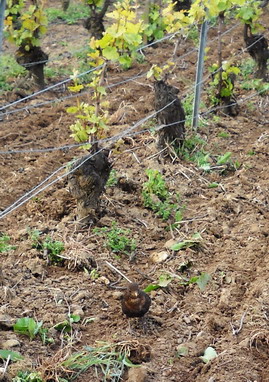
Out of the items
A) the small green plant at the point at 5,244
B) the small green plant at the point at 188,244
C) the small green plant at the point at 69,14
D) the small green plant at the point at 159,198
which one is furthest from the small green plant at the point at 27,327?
the small green plant at the point at 69,14

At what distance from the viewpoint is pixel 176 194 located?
572 centimetres

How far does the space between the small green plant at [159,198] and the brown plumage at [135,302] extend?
1466mm

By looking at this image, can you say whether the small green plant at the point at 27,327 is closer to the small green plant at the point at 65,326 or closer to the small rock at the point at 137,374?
the small green plant at the point at 65,326

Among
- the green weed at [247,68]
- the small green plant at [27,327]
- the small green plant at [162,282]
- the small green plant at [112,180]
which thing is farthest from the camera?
the green weed at [247,68]

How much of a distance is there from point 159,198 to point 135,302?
5.95 ft

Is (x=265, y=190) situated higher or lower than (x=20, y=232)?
lower

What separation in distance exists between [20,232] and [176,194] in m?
1.59

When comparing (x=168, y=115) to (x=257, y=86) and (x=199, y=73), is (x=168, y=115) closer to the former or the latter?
(x=199, y=73)

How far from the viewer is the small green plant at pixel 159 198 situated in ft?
17.7

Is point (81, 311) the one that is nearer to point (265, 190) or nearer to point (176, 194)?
point (176, 194)

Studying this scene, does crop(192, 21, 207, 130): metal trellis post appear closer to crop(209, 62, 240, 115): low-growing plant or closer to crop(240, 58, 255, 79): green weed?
crop(209, 62, 240, 115): low-growing plant

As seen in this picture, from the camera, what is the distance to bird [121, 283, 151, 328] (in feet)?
12.9

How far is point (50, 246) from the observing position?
15.2 ft

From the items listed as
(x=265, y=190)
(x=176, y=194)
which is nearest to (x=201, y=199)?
(x=176, y=194)
